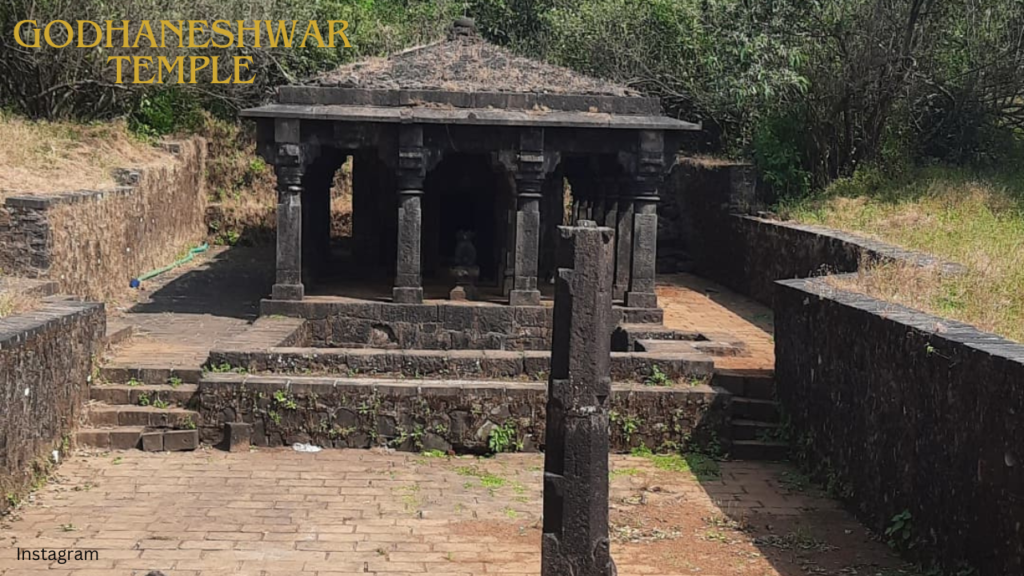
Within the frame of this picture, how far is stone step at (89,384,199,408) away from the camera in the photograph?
1062 centimetres

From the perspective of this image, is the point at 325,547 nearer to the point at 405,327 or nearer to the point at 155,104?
the point at 405,327

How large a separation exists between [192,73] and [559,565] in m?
18.4

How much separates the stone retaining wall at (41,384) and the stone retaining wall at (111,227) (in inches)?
110

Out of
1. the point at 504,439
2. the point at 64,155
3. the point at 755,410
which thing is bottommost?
the point at 504,439

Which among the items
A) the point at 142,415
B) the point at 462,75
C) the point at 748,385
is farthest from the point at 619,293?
the point at 142,415

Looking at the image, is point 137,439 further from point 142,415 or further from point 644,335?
point 644,335

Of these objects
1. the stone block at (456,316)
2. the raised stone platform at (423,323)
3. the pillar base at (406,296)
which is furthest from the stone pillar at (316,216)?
the stone block at (456,316)

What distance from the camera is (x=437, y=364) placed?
1103 centimetres

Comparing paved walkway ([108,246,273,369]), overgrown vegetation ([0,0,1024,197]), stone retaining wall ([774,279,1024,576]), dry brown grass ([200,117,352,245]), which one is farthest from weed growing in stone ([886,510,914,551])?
dry brown grass ([200,117,352,245])

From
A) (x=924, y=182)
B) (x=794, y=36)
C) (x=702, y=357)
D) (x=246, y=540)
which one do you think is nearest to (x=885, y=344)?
(x=702, y=357)

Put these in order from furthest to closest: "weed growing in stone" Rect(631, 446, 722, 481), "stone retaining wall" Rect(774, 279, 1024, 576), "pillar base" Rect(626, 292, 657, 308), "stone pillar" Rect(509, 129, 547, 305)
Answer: "pillar base" Rect(626, 292, 657, 308), "stone pillar" Rect(509, 129, 547, 305), "weed growing in stone" Rect(631, 446, 722, 481), "stone retaining wall" Rect(774, 279, 1024, 576)

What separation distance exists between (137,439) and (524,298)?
5.44 meters

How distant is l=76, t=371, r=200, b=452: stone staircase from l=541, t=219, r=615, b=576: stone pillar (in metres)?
5.09

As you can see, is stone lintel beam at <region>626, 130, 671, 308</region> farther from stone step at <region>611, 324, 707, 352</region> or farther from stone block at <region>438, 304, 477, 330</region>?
stone block at <region>438, 304, 477, 330</region>
